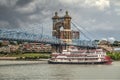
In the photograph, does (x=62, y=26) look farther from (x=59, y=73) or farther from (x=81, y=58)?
(x=59, y=73)

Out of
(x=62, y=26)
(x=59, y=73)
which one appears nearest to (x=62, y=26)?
(x=62, y=26)

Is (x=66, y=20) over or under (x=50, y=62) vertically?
over

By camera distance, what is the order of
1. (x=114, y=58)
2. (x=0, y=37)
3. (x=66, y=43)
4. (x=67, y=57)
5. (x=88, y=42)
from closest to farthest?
(x=0, y=37) → (x=67, y=57) → (x=114, y=58) → (x=66, y=43) → (x=88, y=42)

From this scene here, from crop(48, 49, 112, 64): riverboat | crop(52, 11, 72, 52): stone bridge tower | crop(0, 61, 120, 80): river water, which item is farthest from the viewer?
crop(52, 11, 72, 52): stone bridge tower

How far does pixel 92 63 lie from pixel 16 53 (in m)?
77.9

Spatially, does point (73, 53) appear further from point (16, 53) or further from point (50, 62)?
point (16, 53)

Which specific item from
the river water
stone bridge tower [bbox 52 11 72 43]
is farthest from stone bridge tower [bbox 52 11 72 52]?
the river water

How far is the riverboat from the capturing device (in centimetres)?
12000

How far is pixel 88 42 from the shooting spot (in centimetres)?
18262

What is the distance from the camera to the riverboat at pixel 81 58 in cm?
12000

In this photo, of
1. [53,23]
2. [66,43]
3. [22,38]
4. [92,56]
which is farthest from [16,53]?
[92,56]

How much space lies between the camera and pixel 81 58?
399ft

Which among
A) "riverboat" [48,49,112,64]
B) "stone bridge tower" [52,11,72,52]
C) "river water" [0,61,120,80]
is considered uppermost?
"stone bridge tower" [52,11,72,52]

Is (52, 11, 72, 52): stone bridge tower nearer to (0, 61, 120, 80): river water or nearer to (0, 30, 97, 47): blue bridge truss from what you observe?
(0, 30, 97, 47): blue bridge truss
